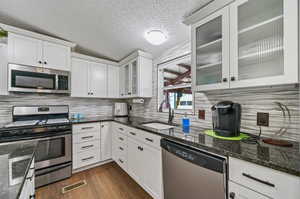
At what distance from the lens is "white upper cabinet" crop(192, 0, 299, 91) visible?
81 cm

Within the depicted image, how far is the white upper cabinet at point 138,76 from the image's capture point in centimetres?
233

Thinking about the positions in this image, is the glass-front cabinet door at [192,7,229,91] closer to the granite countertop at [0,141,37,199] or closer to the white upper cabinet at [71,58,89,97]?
the granite countertop at [0,141,37,199]

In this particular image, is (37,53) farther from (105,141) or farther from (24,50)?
(105,141)

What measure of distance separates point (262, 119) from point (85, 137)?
254cm

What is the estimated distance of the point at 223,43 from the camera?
45.3 inches

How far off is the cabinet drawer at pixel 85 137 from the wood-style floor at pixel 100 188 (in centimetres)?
58

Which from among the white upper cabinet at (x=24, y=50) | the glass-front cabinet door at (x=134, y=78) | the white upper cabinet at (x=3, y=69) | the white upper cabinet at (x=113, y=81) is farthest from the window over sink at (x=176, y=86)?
the white upper cabinet at (x=3, y=69)

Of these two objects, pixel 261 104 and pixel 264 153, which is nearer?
pixel 264 153

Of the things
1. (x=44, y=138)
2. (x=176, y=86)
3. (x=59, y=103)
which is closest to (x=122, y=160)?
(x=44, y=138)

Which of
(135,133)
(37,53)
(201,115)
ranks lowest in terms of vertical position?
(135,133)

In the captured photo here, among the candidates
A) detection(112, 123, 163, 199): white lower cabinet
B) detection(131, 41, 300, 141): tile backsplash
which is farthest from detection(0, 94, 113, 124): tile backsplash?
detection(131, 41, 300, 141): tile backsplash

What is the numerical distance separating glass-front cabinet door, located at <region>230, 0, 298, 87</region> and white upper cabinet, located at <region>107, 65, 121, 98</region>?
8.08 ft

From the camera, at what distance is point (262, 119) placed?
45.1 inches

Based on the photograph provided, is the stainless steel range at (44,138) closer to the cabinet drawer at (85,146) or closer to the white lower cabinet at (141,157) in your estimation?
the cabinet drawer at (85,146)
